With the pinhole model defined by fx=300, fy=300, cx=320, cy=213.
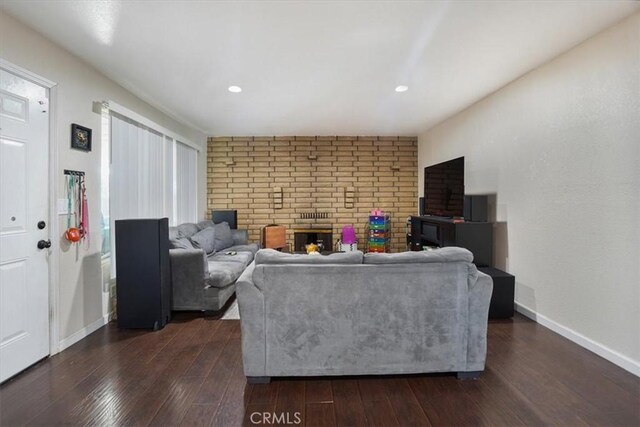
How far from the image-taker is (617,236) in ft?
7.48

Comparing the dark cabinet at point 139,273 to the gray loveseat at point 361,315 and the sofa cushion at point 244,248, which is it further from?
the sofa cushion at point 244,248

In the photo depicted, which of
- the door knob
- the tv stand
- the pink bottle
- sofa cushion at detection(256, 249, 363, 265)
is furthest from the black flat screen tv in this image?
the door knob

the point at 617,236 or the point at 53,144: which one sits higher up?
the point at 53,144

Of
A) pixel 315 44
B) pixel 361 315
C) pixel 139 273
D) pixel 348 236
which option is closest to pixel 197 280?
pixel 139 273

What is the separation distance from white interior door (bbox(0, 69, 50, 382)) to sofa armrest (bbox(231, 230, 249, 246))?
3.03 m

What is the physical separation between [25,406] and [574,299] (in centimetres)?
414

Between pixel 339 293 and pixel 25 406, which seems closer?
pixel 25 406

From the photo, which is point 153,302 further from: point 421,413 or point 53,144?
point 421,413

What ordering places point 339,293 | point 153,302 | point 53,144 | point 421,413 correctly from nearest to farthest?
point 421,413 < point 339,293 < point 53,144 < point 153,302

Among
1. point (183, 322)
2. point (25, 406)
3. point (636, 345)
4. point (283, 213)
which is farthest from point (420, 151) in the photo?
point (25, 406)

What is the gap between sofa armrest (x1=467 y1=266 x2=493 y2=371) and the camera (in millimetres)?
2041

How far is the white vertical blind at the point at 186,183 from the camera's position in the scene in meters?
4.90

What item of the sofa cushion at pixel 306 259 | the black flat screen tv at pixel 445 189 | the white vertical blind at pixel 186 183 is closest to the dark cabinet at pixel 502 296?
the black flat screen tv at pixel 445 189

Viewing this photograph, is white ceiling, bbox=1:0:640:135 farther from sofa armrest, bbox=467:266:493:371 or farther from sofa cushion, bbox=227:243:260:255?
sofa cushion, bbox=227:243:260:255
